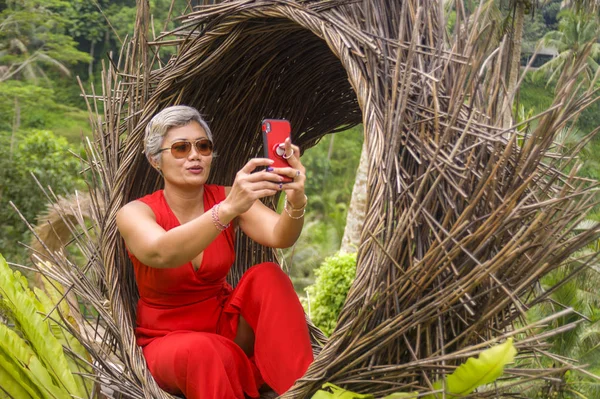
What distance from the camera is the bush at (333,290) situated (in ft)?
22.0

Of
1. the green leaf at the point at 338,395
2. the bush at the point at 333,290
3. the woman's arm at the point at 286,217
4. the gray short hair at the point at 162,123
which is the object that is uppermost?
the gray short hair at the point at 162,123

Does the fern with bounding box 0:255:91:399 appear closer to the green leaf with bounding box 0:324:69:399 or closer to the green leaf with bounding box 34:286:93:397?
the green leaf with bounding box 0:324:69:399

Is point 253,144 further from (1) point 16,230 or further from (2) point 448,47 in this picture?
(1) point 16,230

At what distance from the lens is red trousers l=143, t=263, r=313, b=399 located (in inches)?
92.6

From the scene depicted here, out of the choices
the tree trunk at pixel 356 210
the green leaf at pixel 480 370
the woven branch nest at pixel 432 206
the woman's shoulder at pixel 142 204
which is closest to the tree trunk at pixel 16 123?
the tree trunk at pixel 356 210

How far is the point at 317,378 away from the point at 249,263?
1668mm

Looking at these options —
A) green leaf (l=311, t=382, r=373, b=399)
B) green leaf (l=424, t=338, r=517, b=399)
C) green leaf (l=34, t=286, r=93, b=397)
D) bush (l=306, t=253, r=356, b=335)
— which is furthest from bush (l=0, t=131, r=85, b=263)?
green leaf (l=424, t=338, r=517, b=399)

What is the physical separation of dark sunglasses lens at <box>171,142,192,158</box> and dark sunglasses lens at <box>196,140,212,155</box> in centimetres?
3

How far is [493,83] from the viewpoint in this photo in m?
2.10

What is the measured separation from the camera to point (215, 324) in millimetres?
2756

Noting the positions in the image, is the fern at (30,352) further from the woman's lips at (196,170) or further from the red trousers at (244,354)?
the woman's lips at (196,170)

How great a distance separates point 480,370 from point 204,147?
1.32 meters

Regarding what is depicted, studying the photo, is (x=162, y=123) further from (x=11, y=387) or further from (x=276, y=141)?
(x=11, y=387)

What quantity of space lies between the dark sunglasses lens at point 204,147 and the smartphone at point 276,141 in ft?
1.31
